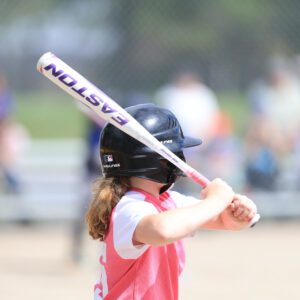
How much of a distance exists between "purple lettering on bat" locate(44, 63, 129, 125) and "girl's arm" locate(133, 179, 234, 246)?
0.36 meters

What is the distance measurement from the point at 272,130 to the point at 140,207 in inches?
219

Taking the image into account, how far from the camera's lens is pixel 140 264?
2.27 m

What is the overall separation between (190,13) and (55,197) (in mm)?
2649

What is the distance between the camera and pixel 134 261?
2.27 meters

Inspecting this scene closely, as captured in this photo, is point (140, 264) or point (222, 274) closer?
point (140, 264)

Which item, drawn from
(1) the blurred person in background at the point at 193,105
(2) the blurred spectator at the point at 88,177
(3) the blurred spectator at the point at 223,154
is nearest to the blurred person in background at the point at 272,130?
(3) the blurred spectator at the point at 223,154

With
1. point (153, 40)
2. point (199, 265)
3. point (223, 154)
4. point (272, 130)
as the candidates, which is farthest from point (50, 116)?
point (199, 265)

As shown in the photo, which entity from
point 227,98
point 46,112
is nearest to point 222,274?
point 227,98

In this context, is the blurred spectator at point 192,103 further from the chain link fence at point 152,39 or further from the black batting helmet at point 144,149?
the black batting helmet at point 144,149

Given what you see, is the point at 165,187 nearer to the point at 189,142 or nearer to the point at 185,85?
the point at 189,142

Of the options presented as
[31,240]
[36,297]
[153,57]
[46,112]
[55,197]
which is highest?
[46,112]

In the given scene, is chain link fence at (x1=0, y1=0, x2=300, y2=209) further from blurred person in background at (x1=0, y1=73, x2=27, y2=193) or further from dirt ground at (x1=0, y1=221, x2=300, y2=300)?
dirt ground at (x1=0, y1=221, x2=300, y2=300)

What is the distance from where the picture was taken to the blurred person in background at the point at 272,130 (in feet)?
24.9

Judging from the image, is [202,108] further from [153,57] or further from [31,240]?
[31,240]
